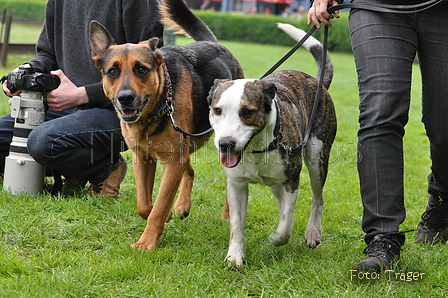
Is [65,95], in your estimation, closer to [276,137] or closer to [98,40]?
[98,40]

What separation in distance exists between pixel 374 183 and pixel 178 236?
150 centimetres

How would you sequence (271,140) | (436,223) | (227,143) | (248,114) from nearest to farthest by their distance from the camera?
(227,143) < (248,114) < (271,140) < (436,223)

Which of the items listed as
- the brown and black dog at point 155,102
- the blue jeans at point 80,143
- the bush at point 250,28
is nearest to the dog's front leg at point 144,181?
the brown and black dog at point 155,102

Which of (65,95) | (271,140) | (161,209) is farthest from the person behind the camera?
(65,95)

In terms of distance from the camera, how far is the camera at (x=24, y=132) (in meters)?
4.36

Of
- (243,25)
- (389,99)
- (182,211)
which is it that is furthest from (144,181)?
(243,25)

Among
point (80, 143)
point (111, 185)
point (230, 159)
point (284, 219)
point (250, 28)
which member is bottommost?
point (250, 28)

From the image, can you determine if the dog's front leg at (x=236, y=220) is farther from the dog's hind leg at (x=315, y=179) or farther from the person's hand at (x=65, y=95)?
the person's hand at (x=65, y=95)

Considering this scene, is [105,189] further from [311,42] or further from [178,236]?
[311,42]

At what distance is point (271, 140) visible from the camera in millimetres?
3303

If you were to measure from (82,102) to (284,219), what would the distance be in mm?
2003

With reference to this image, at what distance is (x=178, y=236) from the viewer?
390 cm

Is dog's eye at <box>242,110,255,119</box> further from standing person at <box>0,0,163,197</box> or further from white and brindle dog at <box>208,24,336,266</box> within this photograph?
standing person at <box>0,0,163,197</box>

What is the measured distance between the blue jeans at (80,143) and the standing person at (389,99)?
2.18 meters
